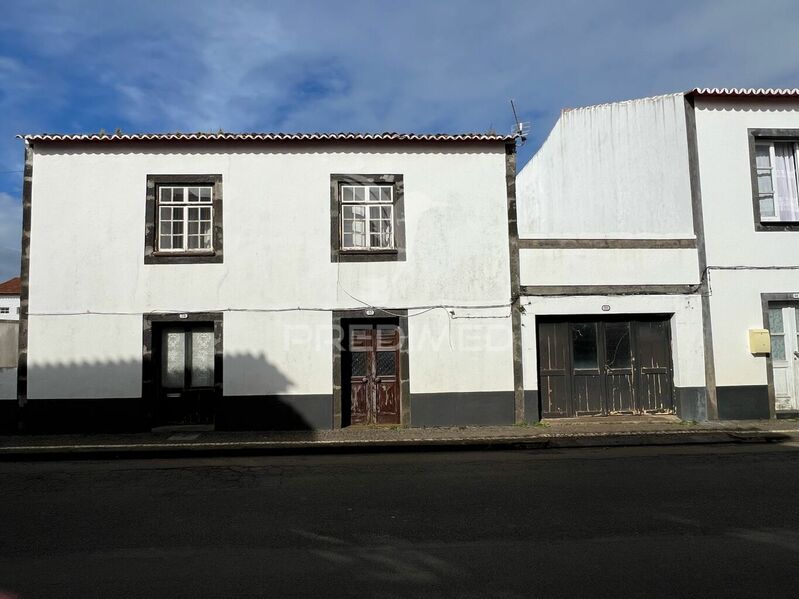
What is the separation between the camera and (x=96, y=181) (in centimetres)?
1131

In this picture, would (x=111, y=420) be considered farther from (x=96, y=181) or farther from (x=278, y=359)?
(x=96, y=181)

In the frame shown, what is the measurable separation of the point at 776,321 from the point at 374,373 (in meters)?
7.64

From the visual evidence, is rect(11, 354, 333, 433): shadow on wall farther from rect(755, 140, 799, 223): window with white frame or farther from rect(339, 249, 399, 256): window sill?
rect(755, 140, 799, 223): window with white frame


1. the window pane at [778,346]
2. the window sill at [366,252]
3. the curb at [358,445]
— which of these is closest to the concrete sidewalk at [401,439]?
the curb at [358,445]

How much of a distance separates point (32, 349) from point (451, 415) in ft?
25.0

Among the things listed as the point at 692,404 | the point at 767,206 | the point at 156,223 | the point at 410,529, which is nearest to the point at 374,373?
the point at 156,223

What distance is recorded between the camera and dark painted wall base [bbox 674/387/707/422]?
11367 millimetres

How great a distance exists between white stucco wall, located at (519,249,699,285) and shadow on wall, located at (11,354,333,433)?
4.49m

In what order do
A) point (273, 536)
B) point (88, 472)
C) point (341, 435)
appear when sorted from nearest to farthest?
point (273, 536)
point (88, 472)
point (341, 435)

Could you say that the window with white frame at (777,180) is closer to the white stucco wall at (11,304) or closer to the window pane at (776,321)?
the window pane at (776,321)

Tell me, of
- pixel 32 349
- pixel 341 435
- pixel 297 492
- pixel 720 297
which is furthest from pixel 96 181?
pixel 720 297

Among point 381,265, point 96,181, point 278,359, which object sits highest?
point 96,181

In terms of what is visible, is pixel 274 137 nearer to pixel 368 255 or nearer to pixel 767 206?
pixel 368 255

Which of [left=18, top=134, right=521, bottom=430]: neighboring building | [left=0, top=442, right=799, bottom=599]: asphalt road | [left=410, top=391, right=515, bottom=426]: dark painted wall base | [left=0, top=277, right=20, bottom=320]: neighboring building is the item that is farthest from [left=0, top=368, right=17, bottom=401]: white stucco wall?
[left=0, top=277, right=20, bottom=320]: neighboring building
